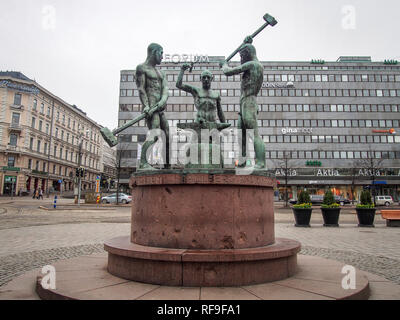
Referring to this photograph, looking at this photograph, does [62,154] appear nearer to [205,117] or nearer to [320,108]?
[320,108]

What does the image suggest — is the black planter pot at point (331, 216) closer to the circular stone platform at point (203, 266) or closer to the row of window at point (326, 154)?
the circular stone platform at point (203, 266)

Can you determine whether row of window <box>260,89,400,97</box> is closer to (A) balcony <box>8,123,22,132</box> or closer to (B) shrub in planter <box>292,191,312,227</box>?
(A) balcony <box>8,123,22,132</box>

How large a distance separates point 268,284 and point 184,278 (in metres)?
1.12

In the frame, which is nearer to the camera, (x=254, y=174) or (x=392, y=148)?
(x=254, y=174)

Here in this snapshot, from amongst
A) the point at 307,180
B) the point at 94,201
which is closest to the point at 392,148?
the point at 307,180

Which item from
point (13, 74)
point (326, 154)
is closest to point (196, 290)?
point (326, 154)

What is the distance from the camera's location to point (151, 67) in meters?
6.21

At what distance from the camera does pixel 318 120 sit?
5659cm

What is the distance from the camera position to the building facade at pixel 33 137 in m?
49.2

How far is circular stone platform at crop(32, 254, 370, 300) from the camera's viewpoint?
3.35m

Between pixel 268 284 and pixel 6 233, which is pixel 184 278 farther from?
pixel 6 233

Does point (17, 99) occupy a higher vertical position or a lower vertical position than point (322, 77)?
lower

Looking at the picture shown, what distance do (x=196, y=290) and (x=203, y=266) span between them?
30 centimetres

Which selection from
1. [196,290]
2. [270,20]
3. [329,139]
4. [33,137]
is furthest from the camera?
[329,139]
